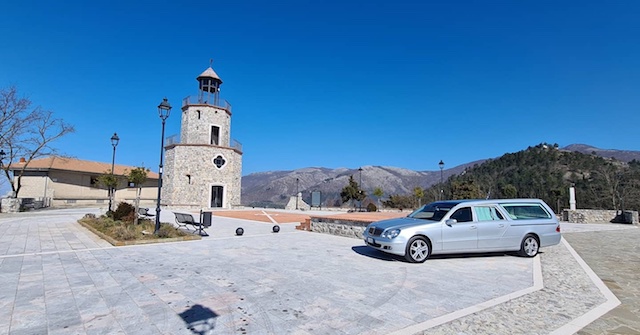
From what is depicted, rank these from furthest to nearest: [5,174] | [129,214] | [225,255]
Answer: [5,174]
[129,214]
[225,255]

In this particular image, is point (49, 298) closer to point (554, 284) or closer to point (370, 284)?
point (370, 284)

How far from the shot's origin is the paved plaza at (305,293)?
3531mm

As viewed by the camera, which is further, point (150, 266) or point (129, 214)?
point (129, 214)

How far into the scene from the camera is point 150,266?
6336 mm

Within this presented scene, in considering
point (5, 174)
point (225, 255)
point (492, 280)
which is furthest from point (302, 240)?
point (5, 174)

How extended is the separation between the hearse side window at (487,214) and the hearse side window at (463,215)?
0.23 m

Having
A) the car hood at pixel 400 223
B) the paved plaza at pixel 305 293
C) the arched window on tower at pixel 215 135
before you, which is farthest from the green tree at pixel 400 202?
the car hood at pixel 400 223

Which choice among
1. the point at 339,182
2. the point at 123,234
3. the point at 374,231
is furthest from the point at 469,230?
the point at 339,182

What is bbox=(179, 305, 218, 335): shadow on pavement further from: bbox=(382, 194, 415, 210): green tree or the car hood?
bbox=(382, 194, 415, 210): green tree

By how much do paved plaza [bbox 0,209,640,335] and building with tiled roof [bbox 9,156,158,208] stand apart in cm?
2786

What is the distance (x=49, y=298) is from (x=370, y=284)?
475 centimetres

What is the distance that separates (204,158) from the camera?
110 feet

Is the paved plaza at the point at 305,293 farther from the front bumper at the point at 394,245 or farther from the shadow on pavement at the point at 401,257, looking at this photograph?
the front bumper at the point at 394,245

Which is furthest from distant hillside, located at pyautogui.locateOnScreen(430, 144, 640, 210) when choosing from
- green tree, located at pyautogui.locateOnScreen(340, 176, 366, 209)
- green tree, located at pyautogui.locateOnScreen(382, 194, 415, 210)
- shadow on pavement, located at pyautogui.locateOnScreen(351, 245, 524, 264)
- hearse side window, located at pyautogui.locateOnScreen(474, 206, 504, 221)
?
hearse side window, located at pyautogui.locateOnScreen(474, 206, 504, 221)
